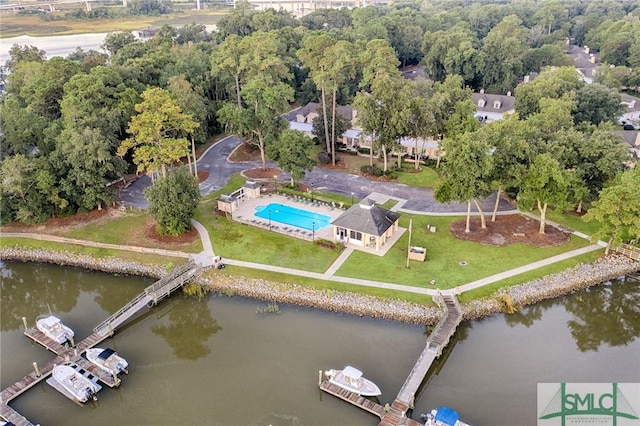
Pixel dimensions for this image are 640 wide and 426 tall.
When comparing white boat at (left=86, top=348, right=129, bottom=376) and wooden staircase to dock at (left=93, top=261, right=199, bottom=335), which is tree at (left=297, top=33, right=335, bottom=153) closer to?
wooden staircase to dock at (left=93, top=261, right=199, bottom=335)

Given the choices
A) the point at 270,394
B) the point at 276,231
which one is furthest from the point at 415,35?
the point at 270,394

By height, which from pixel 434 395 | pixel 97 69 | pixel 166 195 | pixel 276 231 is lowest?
pixel 434 395

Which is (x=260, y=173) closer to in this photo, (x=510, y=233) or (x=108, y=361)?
(x=510, y=233)

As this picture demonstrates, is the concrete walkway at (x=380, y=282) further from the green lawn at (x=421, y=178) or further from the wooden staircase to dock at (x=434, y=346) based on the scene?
the green lawn at (x=421, y=178)

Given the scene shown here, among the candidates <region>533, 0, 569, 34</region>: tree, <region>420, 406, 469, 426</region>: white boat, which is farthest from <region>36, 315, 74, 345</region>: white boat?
<region>533, 0, 569, 34</region>: tree

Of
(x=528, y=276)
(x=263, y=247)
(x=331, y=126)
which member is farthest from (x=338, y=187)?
(x=528, y=276)

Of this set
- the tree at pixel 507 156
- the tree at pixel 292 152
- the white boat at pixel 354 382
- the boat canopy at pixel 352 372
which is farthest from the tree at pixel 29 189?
the tree at pixel 507 156

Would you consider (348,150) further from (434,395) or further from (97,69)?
(434,395)
